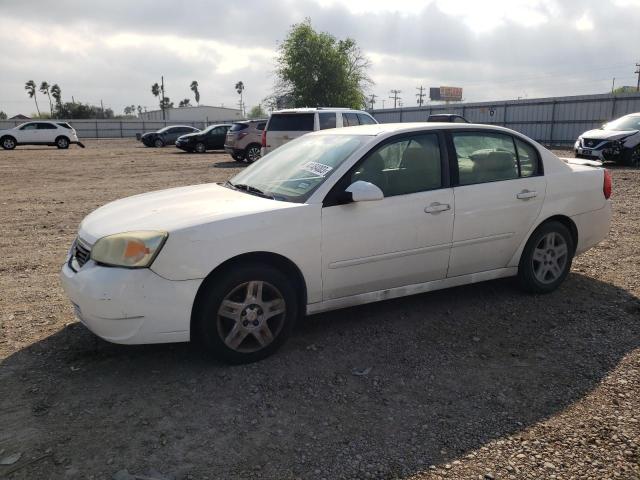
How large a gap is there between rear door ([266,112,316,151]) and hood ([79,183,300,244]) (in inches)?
371

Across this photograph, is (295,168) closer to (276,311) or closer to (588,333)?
(276,311)

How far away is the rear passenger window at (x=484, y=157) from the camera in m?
4.54

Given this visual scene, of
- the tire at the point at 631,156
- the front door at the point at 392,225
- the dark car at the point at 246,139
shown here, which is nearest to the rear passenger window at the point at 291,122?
the dark car at the point at 246,139

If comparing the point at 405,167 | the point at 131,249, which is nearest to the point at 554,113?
the point at 405,167

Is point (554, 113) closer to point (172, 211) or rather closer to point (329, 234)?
point (329, 234)

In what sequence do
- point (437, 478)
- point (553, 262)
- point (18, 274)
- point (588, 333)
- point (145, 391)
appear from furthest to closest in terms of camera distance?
point (18, 274)
point (553, 262)
point (588, 333)
point (145, 391)
point (437, 478)

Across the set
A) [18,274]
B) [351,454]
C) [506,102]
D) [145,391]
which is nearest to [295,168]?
[145,391]

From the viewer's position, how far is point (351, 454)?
9.12 feet

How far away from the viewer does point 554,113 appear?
2922 centimetres

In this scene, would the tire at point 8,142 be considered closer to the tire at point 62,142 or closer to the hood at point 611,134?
the tire at point 62,142

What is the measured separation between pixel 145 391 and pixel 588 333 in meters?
3.30

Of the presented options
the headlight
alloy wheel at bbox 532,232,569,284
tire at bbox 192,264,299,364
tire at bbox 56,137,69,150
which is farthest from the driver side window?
tire at bbox 56,137,69,150

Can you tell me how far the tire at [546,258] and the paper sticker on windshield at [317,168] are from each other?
2045 millimetres

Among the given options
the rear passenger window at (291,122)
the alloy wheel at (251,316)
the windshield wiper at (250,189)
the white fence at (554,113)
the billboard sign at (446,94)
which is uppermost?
the billboard sign at (446,94)
